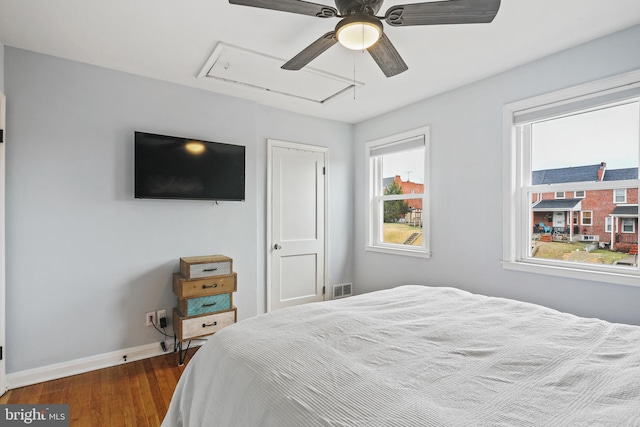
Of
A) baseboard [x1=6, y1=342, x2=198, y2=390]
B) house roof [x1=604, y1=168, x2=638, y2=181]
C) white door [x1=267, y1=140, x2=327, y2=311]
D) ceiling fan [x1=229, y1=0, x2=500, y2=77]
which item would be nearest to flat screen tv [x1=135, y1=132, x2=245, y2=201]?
white door [x1=267, y1=140, x2=327, y2=311]

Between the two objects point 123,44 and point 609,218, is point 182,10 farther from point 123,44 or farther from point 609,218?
point 609,218

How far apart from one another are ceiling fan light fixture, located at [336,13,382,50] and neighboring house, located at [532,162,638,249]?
1.85 m

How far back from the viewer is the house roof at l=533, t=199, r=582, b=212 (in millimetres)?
2404

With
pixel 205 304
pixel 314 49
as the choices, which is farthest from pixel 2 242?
pixel 314 49

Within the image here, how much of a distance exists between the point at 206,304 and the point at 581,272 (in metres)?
2.85

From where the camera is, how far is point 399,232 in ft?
12.4

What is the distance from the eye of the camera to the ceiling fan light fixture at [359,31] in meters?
1.54

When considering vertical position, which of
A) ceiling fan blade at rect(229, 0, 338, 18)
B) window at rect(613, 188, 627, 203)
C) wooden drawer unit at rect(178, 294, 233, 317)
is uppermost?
ceiling fan blade at rect(229, 0, 338, 18)

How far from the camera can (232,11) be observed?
75.7 inches

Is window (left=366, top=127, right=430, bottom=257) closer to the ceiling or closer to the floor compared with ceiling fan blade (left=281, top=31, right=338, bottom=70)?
closer to the floor

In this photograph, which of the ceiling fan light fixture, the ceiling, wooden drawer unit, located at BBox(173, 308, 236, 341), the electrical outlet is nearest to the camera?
the ceiling fan light fixture

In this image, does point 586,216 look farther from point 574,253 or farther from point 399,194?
point 399,194

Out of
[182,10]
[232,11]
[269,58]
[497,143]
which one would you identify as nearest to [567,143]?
[497,143]

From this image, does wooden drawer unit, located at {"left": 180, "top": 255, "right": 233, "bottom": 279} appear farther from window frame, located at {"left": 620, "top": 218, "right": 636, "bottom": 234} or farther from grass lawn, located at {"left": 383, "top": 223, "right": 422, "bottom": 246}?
window frame, located at {"left": 620, "top": 218, "right": 636, "bottom": 234}
